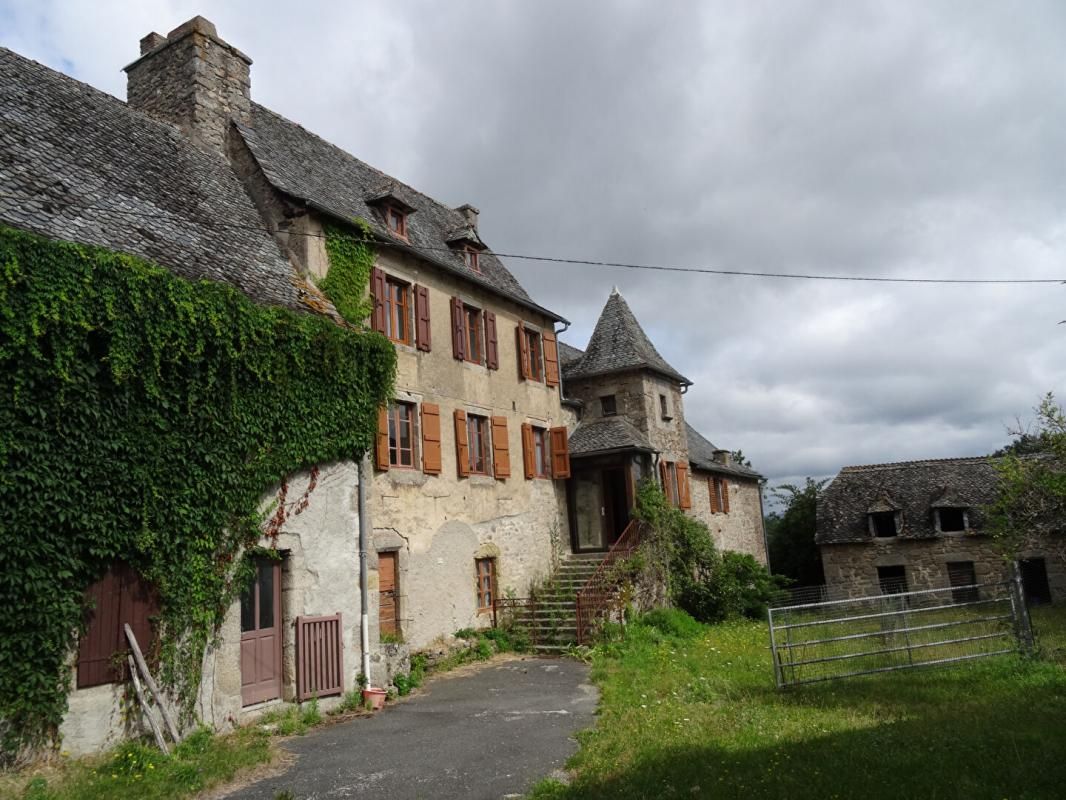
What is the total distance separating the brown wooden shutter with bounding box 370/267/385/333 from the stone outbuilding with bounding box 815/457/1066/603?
2101cm

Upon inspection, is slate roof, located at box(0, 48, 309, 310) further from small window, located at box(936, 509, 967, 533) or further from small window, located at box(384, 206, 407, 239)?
small window, located at box(936, 509, 967, 533)

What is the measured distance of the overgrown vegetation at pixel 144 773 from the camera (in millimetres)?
6797

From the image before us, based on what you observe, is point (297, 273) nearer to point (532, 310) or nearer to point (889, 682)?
point (532, 310)

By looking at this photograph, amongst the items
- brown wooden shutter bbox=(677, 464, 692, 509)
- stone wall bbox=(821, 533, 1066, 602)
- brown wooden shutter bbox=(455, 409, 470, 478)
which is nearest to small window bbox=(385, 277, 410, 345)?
brown wooden shutter bbox=(455, 409, 470, 478)

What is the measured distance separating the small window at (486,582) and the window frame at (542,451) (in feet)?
8.90

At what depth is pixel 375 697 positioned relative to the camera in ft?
34.9

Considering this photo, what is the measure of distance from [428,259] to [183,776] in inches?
404

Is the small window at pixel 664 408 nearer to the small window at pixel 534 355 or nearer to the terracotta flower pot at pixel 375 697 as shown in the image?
the small window at pixel 534 355

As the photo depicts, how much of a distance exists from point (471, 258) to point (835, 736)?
13.0 metres

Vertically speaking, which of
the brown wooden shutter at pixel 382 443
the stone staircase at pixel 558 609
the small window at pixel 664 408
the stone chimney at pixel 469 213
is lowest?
the stone staircase at pixel 558 609

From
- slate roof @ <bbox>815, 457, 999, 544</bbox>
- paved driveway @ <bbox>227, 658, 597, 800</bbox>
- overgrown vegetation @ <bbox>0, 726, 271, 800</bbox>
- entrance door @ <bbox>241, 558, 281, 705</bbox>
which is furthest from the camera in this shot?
slate roof @ <bbox>815, 457, 999, 544</bbox>

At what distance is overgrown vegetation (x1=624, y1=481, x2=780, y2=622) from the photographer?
18.4 meters

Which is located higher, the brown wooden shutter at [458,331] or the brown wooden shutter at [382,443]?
the brown wooden shutter at [458,331]

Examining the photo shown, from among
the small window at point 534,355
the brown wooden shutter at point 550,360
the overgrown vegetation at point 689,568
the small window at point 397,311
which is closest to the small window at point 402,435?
the small window at point 397,311
